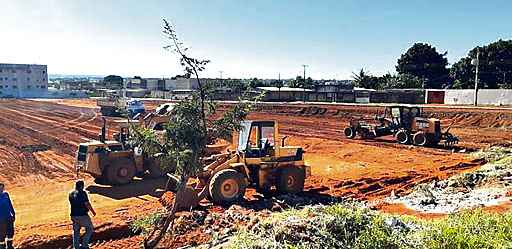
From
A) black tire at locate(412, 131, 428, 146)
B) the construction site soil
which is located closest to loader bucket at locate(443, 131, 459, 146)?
the construction site soil

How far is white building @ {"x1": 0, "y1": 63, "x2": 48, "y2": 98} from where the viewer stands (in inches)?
4459

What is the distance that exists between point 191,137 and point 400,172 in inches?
496

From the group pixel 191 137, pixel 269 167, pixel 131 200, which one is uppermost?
pixel 191 137

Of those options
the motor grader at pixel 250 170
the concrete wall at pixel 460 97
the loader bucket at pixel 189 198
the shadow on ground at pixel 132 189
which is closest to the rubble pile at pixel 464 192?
the motor grader at pixel 250 170

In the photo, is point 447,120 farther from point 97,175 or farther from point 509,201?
point 97,175

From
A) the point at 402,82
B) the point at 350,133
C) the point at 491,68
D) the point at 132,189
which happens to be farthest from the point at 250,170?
the point at 491,68

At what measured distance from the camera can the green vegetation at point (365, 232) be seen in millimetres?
6977

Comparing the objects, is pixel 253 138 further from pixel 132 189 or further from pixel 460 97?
pixel 460 97

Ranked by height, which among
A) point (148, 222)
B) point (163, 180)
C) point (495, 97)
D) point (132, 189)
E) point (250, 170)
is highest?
point (495, 97)

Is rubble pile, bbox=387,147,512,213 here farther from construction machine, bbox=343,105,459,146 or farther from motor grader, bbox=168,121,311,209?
construction machine, bbox=343,105,459,146

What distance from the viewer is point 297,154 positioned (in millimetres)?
15508

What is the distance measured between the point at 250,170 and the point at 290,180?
4.41 ft

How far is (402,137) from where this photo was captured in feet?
90.6

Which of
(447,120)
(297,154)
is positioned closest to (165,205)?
(297,154)
